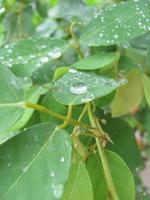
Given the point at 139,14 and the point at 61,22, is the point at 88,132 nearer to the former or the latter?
the point at 139,14

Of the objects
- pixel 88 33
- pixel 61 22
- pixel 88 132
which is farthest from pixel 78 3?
pixel 88 132

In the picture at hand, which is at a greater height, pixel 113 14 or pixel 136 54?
pixel 113 14

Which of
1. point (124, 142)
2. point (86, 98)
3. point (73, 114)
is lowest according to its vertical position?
point (124, 142)

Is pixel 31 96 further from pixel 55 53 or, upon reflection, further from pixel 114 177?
pixel 114 177

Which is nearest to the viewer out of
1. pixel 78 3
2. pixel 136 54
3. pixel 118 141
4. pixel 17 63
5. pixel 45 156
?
pixel 45 156

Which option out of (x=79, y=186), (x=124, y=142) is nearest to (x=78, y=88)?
(x=79, y=186)

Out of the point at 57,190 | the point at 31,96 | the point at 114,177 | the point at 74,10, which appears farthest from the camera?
the point at 74,10

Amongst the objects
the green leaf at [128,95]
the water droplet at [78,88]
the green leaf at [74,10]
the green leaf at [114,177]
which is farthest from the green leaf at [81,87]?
the green leaf at [74,10]
